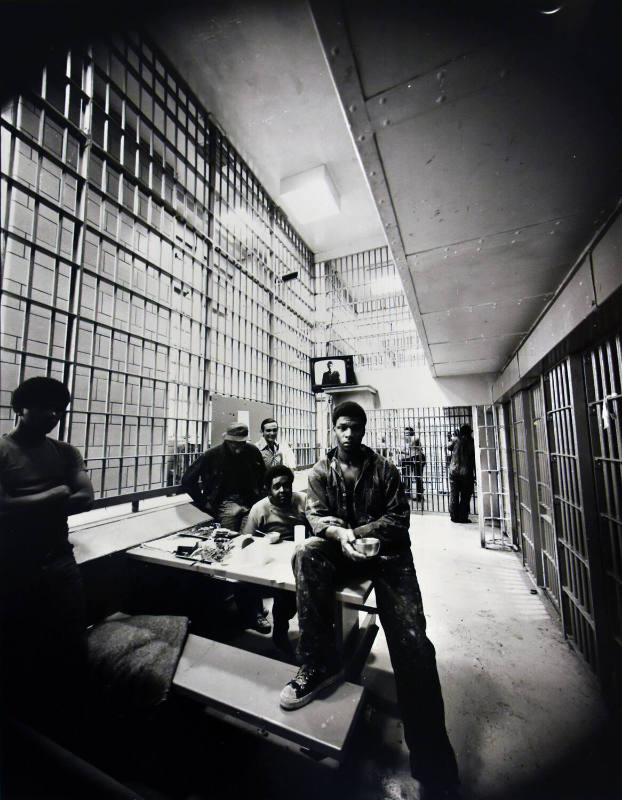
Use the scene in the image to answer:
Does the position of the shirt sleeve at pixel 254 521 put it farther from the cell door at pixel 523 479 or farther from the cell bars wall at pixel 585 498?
the cell door at pixel 523 479

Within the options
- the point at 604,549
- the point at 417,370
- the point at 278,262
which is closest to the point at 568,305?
the point at 604,549

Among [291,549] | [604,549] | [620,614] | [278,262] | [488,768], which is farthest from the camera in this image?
[278,262]

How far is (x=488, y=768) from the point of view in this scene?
1589mm

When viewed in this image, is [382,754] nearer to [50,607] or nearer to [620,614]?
[620,614]

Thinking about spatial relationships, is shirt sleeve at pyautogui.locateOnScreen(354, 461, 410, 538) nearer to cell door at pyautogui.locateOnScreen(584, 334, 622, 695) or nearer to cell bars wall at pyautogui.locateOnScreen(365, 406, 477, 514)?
cell door at pyautogui.locateOnScreen(584, 334, 622, 695)

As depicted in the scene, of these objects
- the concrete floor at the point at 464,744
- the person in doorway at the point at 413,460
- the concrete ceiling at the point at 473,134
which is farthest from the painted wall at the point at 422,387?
the concrete floor at the point at 464,744

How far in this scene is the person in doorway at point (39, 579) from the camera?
1.55 m

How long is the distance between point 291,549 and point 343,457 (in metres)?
0.78

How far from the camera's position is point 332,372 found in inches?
240

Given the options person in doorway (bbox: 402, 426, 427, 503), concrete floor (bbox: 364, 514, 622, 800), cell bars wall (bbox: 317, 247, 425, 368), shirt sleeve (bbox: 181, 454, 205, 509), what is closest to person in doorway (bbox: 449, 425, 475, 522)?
person in doorway (bbox: 402, 426, 427, 503)

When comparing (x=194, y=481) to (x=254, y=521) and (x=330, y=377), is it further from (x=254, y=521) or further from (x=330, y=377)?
(x=330, y=377)

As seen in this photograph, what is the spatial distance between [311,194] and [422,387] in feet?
12.7

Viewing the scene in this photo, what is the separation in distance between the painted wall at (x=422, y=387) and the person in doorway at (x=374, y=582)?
4.01 meters

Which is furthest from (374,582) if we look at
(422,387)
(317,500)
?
(422,387)
